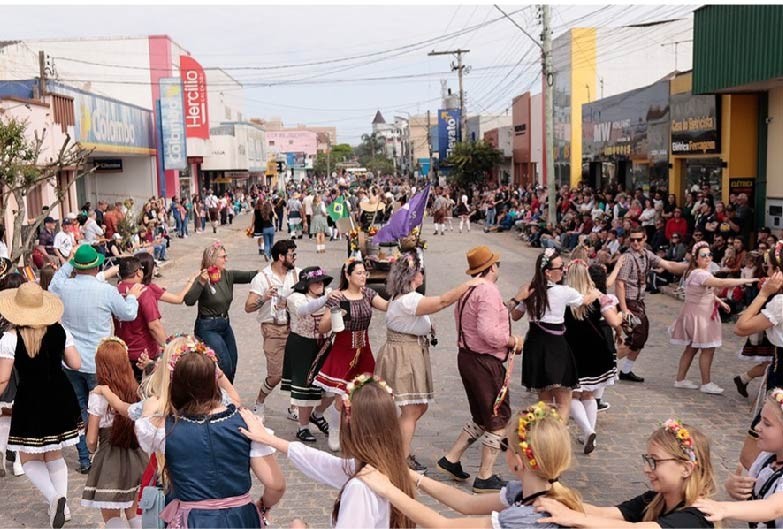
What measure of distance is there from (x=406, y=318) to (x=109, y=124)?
2489cm

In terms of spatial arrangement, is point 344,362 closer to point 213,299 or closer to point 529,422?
point 213,299

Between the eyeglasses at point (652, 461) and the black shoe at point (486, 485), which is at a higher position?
the eyeglasses at point (652, 461)

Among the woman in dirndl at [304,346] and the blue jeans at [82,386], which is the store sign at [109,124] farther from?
Answer: the woman in dirndl at [304,346]

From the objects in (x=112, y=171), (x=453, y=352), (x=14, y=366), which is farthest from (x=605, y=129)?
(x=14, y=366)

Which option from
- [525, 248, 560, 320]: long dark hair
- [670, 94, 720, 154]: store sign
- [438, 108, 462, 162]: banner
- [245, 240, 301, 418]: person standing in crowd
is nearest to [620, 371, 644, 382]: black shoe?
[525, 248, 560, 320]: long dark hair

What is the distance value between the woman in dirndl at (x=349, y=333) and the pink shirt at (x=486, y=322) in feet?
2.58

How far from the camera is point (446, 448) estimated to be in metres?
7.59

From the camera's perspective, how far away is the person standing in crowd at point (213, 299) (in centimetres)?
768

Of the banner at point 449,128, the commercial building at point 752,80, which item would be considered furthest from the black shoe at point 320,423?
the banner at point 449,128

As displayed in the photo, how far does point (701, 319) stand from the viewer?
898cm

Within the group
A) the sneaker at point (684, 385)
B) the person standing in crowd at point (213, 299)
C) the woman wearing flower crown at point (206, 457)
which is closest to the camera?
the woman wearing flower crown at point (206, 457)

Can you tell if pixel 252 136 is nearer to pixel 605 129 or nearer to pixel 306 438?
pixel 605 129

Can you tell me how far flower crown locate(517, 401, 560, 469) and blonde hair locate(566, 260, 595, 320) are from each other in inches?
164

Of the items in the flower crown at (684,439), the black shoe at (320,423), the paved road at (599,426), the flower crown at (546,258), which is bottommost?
the paved road at (599,426)
